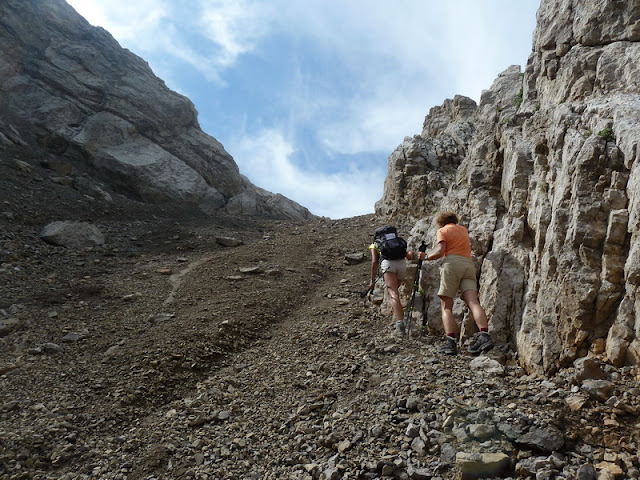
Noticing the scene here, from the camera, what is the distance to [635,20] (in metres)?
8.73

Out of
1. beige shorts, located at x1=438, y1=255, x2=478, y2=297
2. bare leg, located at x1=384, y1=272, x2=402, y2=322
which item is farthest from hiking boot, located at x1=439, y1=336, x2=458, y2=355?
bare leg, located at x1=384, y1=272, x2=402, y2=322

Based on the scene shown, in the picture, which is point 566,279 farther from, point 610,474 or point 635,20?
point 635,20

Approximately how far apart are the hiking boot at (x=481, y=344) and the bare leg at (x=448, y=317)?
1.55ft

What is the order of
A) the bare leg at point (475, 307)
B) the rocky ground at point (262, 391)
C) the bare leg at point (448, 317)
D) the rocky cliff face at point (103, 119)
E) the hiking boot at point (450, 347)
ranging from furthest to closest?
1. the rocky cliff face at point (103, 119)
2. the bare leg at point (448, 317)
3. the hiking boot at point (450, 347)
4. the bare leg at point (475, 307)
5. the rocky ground at point (262, 391)

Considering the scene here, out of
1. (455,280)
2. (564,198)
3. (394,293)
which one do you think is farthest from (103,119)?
(564,198)

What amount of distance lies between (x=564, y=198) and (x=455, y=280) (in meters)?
2.21

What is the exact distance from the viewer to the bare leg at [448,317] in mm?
7656

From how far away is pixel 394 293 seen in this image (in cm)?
915

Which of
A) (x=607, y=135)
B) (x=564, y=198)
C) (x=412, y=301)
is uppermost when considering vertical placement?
(x=607, y=135)

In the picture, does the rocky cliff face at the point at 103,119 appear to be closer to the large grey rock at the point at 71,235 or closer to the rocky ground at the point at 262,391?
the large grey rock at the point at 71,235

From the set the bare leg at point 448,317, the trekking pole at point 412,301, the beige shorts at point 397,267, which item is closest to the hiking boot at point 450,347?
the bare leg at point 448,317

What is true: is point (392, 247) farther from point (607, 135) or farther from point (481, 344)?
point (607, 135)

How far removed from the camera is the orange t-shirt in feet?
26.6

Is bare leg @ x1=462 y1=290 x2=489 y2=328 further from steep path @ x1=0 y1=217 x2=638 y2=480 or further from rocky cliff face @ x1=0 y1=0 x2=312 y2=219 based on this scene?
rocky cliff face @ x1=0 y1=0 x2=312 y2=219
